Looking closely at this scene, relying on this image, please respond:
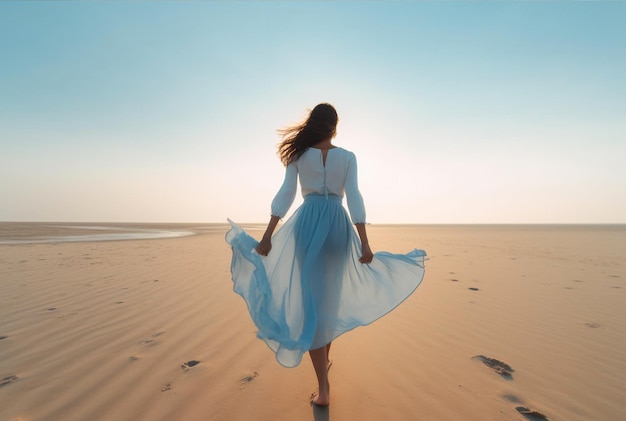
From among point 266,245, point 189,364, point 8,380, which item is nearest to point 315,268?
point 266,245

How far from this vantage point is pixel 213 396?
102 inches

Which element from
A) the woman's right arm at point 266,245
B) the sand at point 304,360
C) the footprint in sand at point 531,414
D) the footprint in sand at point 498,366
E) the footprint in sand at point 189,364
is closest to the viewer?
the footprint in sand at point 531,414

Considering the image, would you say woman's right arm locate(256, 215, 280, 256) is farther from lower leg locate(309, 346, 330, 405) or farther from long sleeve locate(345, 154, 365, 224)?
lower leg locate(309, 346, 330, 405)

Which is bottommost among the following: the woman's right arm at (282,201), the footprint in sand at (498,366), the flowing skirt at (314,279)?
the footprint in sand at (498,366)

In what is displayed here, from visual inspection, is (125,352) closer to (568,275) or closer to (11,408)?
(11,408)

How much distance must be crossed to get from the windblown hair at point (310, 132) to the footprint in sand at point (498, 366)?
2645 mm

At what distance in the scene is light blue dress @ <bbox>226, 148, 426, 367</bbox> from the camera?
2461 mm

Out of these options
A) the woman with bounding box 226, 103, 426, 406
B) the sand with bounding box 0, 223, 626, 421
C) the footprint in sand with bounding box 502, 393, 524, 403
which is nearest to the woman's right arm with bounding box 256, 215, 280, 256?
the woman with bounding box 226, 103, 426, 406

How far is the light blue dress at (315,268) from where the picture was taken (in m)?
2.46

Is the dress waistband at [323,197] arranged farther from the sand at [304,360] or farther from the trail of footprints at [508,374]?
the trail of footprints at [508,374]

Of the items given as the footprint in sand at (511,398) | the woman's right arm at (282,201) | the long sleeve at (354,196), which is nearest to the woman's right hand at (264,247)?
the woman's right arm at (282,201)

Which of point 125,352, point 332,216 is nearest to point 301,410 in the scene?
point 332,216

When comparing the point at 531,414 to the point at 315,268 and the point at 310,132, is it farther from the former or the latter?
the point at 310,132

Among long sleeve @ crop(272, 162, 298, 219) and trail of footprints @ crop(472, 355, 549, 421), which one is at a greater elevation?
long sleeve @ crop(272, 162, 298, 219)
